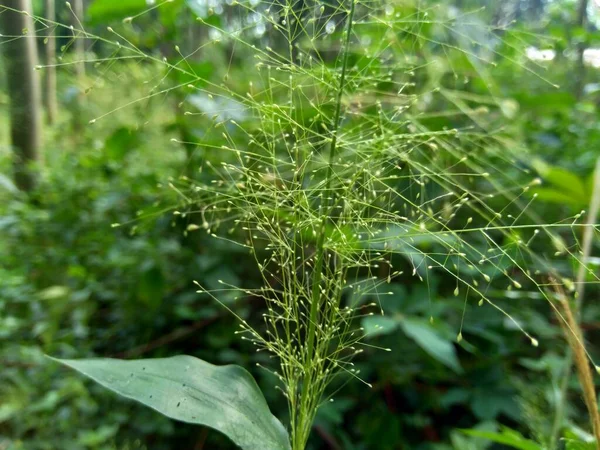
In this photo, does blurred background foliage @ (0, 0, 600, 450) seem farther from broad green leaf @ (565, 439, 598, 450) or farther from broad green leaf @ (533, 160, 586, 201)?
broad green leaf @ (565, 439, 598, 450)

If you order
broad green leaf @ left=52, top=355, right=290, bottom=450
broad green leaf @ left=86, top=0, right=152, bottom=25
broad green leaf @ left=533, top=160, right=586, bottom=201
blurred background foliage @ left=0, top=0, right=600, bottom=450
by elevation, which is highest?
broad green leaf @ left=86, top=0, right=152, bottom=25

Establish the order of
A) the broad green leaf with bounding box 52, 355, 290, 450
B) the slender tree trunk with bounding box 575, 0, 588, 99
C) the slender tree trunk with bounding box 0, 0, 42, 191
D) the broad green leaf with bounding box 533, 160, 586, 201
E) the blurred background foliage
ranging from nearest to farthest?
the broad green leaf with bounding box 52, 355, 290, 450 < the slender tree trunk with bounding box 0, 0, 42, 191 < the broad green leaf with bounding box 533, 160, 586, 201 < the blurred background foliage < the slender tree trunk with bounding box 575, 0, 588, 99

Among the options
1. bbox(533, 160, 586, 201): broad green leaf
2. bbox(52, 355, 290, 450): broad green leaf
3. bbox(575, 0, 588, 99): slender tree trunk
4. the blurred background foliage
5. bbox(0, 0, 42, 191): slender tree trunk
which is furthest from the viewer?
bbox(575, 0, 588, 99): slender tree trunk

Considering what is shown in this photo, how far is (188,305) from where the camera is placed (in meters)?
1.16

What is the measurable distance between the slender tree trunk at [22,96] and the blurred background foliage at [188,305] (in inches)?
1.4

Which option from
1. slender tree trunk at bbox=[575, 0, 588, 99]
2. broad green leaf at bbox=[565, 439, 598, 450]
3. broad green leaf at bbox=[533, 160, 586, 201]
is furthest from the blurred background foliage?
slender tree trunk at bbox=[575, 0, 588, 99]

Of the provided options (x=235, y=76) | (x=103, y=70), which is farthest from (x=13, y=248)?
(x=103, y=70)

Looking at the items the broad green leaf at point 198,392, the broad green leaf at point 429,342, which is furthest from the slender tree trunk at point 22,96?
the broad green leaf at point 429,342

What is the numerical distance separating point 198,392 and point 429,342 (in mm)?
451

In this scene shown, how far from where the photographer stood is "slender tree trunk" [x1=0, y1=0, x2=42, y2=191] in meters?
0.66

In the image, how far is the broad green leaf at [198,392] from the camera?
0.36 m

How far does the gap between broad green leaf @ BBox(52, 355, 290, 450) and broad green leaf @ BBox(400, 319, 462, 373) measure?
37 cm

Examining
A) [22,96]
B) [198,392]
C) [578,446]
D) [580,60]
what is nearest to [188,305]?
[22,96]

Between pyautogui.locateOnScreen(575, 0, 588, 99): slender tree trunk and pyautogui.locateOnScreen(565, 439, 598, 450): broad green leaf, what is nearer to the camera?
pyautogui.locateOnScreen(565, 439, 598, 450): broad green leaf
